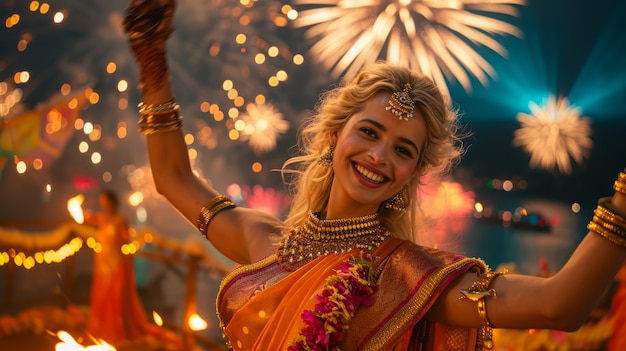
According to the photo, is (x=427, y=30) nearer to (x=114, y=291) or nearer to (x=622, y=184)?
(x=114, y=291)

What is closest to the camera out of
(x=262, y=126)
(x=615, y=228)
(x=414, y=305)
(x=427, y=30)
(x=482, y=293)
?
(x=615, y=228)

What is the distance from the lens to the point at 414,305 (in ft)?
5.49

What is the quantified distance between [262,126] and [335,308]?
3.02 meters

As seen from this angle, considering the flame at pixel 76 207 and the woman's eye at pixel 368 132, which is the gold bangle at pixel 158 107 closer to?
the woman's eye at pixel 368 132

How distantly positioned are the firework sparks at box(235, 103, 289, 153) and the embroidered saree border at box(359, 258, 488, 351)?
2.98 metres

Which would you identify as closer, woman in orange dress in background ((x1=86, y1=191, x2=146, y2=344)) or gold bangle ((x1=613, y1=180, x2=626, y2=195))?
gold bangle ((x1=613, y1=180, x2=626, y2=195))

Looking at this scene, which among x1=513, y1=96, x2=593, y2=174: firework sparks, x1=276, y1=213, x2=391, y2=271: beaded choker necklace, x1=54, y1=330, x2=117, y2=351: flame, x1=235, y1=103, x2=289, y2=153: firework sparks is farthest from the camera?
x1=235, y1=103, x2=289, y2=153: firework sparks

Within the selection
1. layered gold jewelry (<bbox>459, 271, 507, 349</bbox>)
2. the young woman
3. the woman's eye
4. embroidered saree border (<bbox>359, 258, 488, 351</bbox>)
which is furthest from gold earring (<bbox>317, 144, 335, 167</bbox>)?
layered gold jewelry (<bbox>459, 271, 507, 349</bbox>)

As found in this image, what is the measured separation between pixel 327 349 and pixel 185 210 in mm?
753

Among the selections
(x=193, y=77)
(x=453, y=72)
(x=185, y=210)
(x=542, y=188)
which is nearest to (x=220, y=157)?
(x=193, y=77)

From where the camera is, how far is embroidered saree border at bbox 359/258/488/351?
1666 mm

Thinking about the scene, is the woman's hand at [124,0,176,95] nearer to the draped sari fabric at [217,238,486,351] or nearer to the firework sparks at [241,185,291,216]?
the draped sari fabric at [217,238,486,351]

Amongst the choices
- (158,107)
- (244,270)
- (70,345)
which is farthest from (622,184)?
(70,345)

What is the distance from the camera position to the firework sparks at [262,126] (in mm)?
4590
